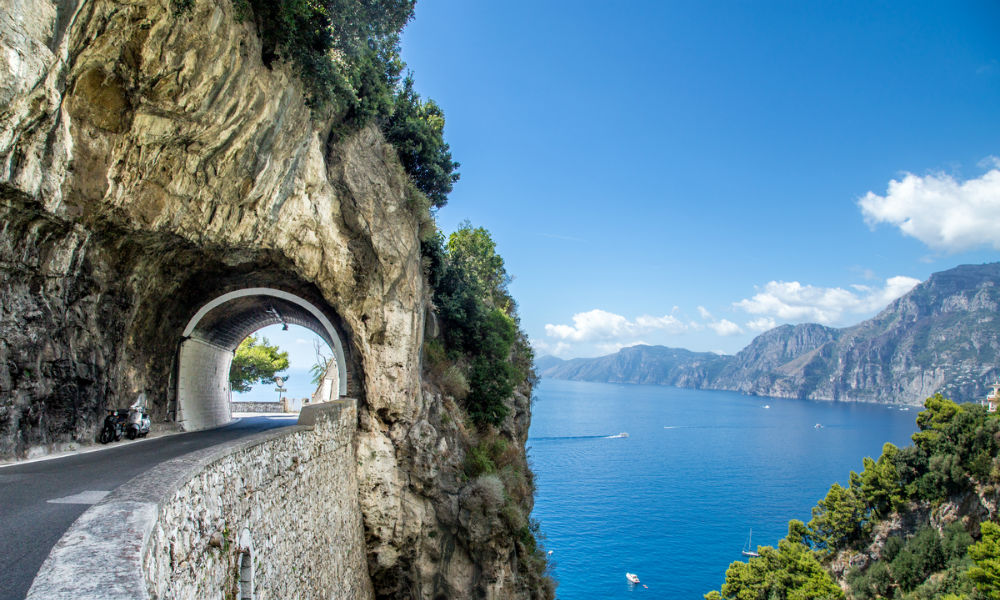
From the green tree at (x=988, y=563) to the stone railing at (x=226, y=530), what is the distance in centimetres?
2569

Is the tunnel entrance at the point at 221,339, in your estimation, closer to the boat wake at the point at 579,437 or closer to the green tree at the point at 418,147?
the green tree at the point at 418,147

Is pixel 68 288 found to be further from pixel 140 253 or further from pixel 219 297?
pixel 219 297

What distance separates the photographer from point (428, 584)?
45.0 feet

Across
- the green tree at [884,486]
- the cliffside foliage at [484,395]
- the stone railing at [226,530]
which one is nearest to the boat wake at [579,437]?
the green tree at [884,486]

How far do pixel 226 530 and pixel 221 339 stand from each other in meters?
14.7

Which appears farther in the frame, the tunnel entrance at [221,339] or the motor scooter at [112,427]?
the tunnel entrance at [221,339]

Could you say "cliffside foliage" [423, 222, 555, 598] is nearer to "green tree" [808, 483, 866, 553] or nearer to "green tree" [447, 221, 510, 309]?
"green tree" [447, 221, 510, 309]

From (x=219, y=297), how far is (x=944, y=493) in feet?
130

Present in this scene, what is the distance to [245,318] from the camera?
18.1 m

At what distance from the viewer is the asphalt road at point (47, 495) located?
4.19 metres

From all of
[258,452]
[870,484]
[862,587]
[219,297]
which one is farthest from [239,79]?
[870,484]

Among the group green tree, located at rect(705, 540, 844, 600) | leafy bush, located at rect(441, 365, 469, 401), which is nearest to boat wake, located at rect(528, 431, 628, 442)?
green tree, located at rect(705, 540, 844, 600)

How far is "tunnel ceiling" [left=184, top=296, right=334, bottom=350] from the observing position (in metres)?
15.6

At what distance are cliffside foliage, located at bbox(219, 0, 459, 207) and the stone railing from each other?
6.60 m
